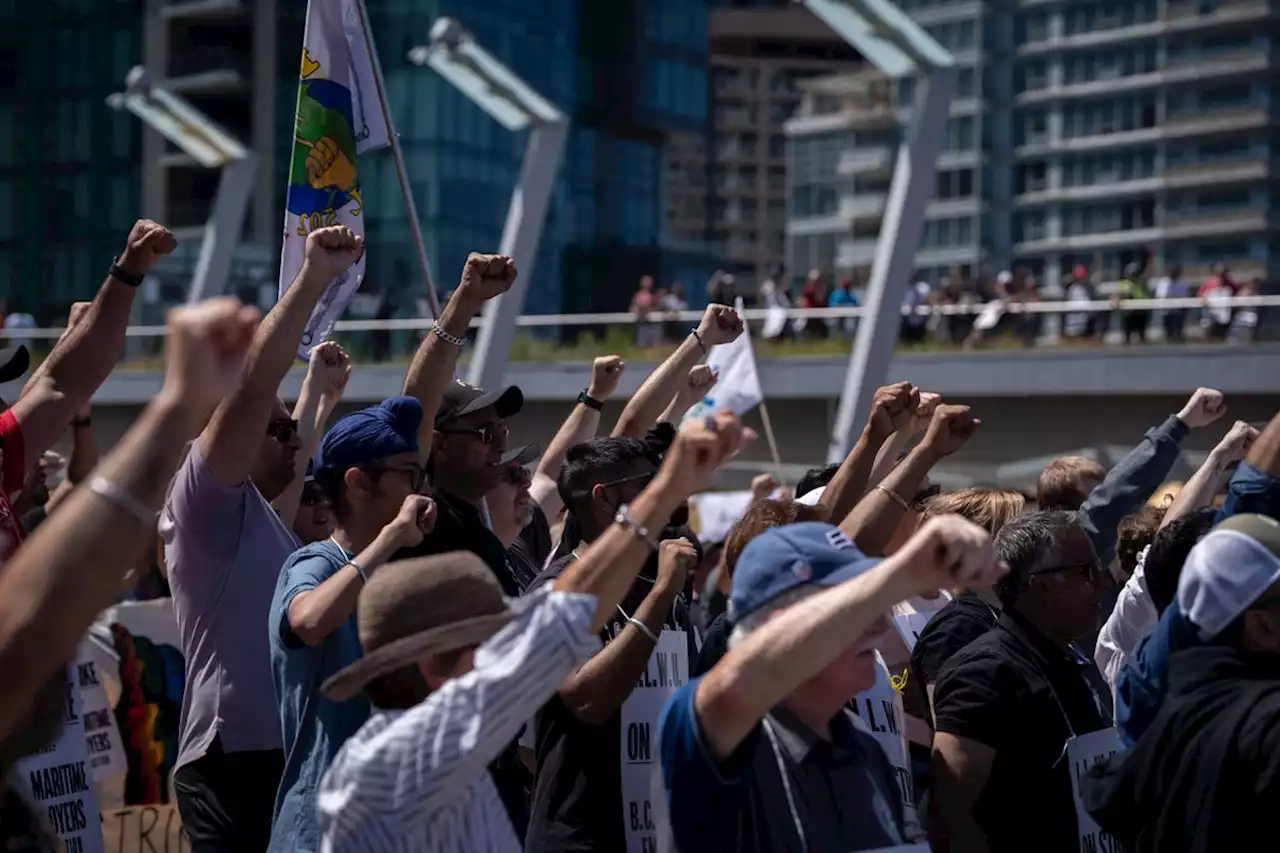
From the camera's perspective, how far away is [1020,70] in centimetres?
13700

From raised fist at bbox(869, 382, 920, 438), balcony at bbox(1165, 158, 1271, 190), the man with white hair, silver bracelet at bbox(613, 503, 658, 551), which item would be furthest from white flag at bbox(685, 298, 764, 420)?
balcony at bbox(1165, 158, 1271, 190)

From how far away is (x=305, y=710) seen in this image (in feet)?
16.0

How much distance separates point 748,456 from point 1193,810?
3119cm

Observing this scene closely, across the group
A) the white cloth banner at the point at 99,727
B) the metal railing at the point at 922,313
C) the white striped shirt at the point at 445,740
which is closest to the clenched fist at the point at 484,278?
the white striped shirt at the point at 445,740

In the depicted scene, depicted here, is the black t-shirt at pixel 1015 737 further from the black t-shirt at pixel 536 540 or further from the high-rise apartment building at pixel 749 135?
the high-rise apartment building at pixel 749 135

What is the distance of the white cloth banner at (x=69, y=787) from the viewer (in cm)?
587

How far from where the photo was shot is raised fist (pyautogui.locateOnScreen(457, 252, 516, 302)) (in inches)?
239

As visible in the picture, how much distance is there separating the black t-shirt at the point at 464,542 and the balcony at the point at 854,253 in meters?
133

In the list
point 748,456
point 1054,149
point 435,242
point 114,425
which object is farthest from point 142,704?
point 1054,149

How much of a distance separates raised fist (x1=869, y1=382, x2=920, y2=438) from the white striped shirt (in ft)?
8.41

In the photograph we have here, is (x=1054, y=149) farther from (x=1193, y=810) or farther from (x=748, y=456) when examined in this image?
(x=1193, y=810)

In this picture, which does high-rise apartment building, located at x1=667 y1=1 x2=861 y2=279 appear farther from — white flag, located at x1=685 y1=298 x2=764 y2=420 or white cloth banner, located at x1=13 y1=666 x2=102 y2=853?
white cloth banner, located at x1=13 y1=666 x2=102 y2=853

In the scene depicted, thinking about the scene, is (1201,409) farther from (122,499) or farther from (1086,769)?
(122,499)

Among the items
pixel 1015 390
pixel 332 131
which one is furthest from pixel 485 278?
pixel 1015 390
